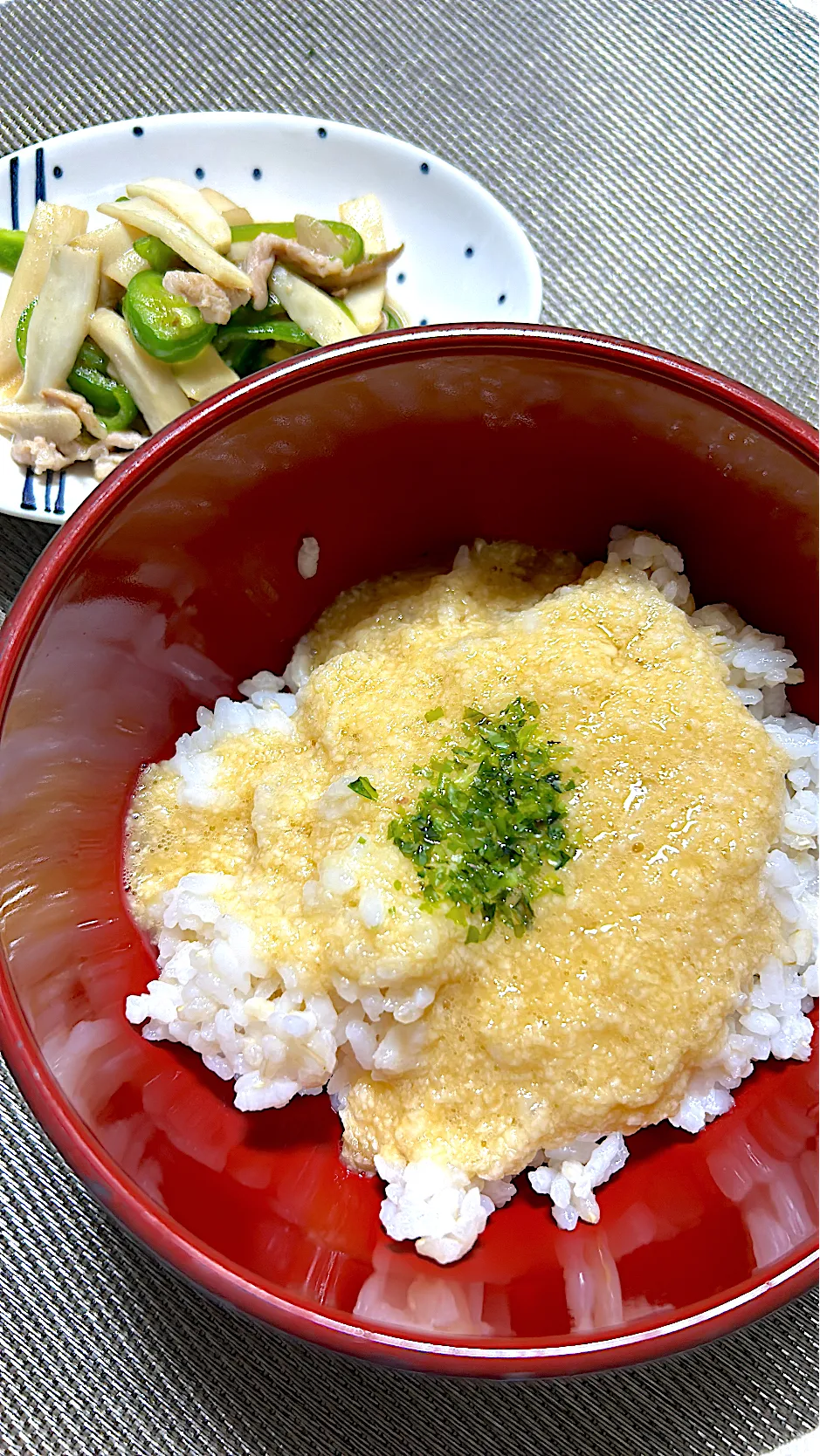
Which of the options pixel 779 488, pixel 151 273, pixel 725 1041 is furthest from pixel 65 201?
pixel 725 1041

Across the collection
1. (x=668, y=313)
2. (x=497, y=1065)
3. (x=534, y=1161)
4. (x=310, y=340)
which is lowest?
(x=534, y=1161)

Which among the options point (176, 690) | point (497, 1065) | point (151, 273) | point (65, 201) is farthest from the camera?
point (65, 201)

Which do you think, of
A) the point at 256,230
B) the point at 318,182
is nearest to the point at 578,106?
the point at 318,182

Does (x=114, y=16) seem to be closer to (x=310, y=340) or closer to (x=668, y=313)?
(x=310, y=340)

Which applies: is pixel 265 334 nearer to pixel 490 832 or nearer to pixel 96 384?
pixel 96 384

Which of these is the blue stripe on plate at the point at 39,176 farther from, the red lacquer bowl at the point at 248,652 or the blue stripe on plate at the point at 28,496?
the red lacquer bowl at the point at 248,652

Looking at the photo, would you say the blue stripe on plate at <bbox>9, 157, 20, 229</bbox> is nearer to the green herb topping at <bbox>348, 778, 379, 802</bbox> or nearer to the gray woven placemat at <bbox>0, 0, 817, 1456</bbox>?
the gray woven placemat at <bbox>0, 0, 817, 1456</bbox>

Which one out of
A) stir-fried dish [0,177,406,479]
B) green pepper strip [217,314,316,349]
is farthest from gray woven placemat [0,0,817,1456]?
green pepper strip [217,314,316,349]
